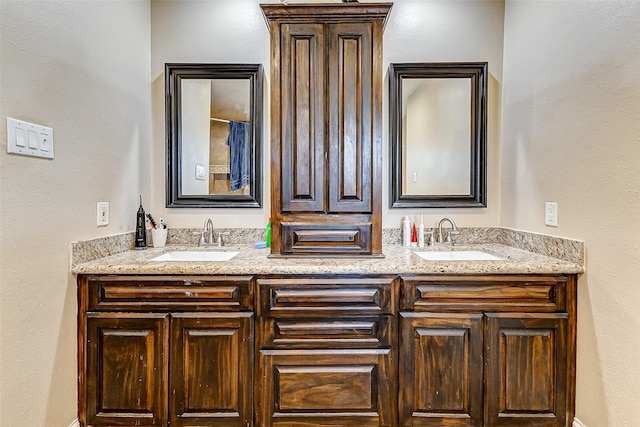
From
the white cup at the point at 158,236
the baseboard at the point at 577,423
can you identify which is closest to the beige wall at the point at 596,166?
the baseboard at the point at 577,423

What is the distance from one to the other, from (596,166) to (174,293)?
1938 millimetres

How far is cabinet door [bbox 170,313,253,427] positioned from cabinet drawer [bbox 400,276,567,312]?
2.51 feet

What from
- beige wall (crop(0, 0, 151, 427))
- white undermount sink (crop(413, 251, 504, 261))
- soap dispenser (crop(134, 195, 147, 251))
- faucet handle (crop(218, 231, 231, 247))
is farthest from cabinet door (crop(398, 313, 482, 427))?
soap dispenser (crop(134, 195, 147, 251))

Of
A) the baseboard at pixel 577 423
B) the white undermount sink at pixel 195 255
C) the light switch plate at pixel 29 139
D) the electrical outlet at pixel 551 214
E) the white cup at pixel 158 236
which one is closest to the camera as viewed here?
the light switch plate at pixel 29 139

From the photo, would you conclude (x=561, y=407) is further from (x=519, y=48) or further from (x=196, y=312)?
(x=519, y=48)

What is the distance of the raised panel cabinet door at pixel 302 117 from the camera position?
5.78 ft

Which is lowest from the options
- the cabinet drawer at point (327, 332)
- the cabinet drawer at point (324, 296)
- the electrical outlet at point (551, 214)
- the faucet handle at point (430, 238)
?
the cabinet drawer at point (327, 332)

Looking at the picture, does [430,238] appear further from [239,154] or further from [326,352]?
[239,154]

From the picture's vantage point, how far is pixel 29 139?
1.31m

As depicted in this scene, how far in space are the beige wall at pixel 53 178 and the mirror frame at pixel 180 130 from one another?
293 mm

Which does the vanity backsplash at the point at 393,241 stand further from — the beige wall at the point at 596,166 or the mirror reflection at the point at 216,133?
the mirror reflection at the point at 216,133

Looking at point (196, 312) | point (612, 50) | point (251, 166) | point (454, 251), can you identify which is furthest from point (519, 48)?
point (196, 312)

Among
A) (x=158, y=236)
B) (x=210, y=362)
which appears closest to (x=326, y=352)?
(x=210, y=362)

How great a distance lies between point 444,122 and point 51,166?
210 cm
